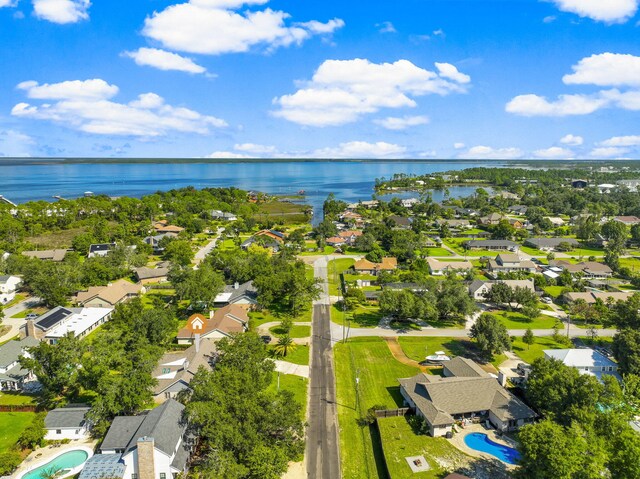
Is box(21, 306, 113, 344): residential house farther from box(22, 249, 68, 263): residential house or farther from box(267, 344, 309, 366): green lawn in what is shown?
box(22, 249, 68, 263): residential house

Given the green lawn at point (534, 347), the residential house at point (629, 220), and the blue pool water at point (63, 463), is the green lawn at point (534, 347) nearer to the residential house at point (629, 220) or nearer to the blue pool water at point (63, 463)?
the blue pool water at point (63, 463)

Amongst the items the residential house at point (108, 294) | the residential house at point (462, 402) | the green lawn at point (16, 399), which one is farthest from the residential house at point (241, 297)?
the residential house at point (462, 402)

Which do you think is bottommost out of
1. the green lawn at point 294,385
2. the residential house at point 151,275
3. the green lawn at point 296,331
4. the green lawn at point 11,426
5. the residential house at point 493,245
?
the green lawn at point 11,426

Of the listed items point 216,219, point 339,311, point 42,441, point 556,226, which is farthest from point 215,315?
point 556,226

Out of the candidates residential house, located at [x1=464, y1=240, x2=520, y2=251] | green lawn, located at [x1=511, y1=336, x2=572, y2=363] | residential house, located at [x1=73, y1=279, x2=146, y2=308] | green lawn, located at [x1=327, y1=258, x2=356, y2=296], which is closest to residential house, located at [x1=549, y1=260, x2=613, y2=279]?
residential house, located at [x1=464, y1=240, x2=520, y2=251]

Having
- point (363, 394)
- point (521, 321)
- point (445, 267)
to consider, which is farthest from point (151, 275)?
point (521, 321)

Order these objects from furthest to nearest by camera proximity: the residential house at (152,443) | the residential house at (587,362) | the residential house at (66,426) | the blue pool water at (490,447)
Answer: the residential house at (587,362) → the residential house at (66,426) → the blue pool water at (490,447) → the residential house at (152,443)
